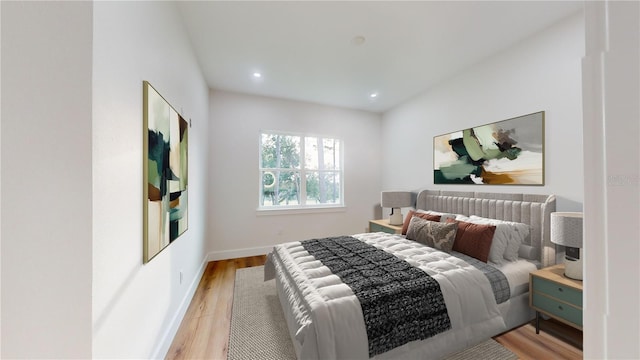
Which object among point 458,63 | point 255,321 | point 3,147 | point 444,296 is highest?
point 458,63

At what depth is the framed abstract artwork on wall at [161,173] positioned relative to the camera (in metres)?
1.35

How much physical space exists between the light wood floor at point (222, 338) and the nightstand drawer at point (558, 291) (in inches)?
13.4

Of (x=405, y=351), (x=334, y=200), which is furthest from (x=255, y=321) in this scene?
(x=334, y=200)

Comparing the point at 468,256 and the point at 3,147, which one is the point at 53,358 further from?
the point at 468,256

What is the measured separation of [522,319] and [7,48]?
3.33 meters

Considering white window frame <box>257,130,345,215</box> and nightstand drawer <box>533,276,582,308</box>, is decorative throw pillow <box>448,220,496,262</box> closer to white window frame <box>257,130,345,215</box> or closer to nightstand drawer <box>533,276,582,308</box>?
nightstand drawer <box>533,276,582,308</box>

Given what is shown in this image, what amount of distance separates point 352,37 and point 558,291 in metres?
2.75

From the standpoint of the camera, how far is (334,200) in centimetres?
448

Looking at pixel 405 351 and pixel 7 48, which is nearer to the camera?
pixel 7 48

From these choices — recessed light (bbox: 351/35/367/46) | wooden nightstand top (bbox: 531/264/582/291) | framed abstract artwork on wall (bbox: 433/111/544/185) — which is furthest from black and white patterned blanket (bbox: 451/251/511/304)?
recessed light (bbox: 351/35/367/46)

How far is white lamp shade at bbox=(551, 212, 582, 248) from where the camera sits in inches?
66.9

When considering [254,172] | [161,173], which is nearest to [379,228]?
[254,172]

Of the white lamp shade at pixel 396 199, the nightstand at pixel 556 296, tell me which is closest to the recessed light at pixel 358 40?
the white lamp shade at pixel 396 199

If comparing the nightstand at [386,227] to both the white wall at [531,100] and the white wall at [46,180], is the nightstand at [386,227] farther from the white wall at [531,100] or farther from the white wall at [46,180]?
the white wall at [46,180]
